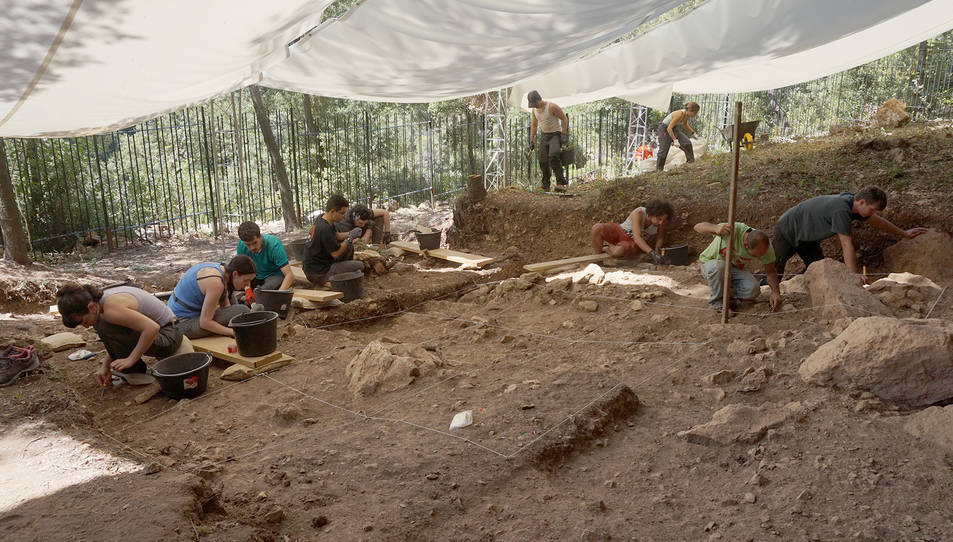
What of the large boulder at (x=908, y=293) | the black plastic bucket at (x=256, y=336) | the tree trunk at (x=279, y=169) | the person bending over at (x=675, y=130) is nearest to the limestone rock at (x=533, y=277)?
the black plastic bucket at (x=256, y=336)

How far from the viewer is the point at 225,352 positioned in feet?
16.4

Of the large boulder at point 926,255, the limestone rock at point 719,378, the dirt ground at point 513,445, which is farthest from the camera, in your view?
the large boulder at point 926,255

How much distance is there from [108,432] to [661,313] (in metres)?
4.34

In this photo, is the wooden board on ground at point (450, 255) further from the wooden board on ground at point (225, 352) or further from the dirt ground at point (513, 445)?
the wooden board on ground at point (225, 352)

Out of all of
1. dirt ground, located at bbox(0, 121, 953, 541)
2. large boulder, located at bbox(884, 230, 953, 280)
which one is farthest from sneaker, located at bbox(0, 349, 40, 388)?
large boulder, located at bbox(884, 230, 953, 280)

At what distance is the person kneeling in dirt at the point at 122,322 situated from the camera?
399 cm

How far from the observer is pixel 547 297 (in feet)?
21.4

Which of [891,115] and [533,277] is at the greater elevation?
[891,115]

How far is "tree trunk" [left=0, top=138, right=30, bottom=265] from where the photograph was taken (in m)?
7.68

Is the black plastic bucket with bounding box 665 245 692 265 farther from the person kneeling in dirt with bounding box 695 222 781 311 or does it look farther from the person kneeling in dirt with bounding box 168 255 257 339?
the person kneeling in dirt with bounding box 168 255 257 339

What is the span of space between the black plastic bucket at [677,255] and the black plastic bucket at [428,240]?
10.9ft

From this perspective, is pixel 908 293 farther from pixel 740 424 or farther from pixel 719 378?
pixel 740 424

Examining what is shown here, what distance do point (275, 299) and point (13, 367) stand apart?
2230 mm

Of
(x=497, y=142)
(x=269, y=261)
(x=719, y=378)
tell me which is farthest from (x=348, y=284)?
(x=497, y=142)
